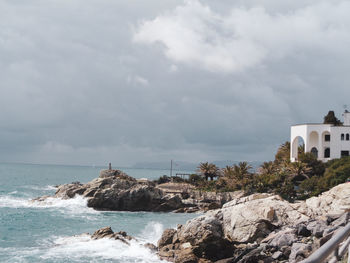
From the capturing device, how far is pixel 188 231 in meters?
24.1

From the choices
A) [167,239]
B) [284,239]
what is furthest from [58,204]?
[284,239]

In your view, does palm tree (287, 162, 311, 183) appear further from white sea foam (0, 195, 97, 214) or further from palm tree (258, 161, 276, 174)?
white sea foam (0, 195, 97, 214)

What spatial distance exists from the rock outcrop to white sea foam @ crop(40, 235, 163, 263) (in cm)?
140

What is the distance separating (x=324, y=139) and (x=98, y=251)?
46.8 metres

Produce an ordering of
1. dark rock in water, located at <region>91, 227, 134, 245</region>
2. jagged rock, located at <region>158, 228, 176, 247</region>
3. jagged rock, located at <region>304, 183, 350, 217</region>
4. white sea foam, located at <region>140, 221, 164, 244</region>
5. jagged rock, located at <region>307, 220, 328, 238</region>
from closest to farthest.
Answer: jagged rock, located at <region>307, 220, 328, 238</region>
jagged rock, located at <region>158, 228, 176, 247</region>
jagged rock, located at <region>304, 183, 350, 217</region>
dark rock in water, located at <region>91, 227, 134, 245</region>
white sea foam, located at <region>140, 221, 164, 244</region>

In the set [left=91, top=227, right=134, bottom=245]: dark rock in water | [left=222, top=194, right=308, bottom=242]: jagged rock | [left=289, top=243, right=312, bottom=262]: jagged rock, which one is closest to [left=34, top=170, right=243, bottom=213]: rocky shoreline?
[left=222, top=194, right=308, bottom=242]: jagged rock

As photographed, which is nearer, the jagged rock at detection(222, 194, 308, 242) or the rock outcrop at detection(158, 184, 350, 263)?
the rock outcrop at detection(158, 184, 350, 263)

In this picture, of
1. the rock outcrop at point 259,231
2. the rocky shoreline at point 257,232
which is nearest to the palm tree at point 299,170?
the rocky shoreline at point 257,232

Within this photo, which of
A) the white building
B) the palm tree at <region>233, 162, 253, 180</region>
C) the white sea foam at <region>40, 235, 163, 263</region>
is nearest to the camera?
the white sea foam at <region>40, 235, 163, 263</region>

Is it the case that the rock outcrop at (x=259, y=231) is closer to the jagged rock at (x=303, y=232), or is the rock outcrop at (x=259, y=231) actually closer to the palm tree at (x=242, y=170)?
the jagged rock at (x=303, y=232)

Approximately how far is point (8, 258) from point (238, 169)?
4468 cm

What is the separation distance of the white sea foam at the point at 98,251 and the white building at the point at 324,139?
4200 centimetres

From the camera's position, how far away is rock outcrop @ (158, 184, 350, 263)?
19609mm

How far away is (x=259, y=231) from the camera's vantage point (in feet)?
81.6
